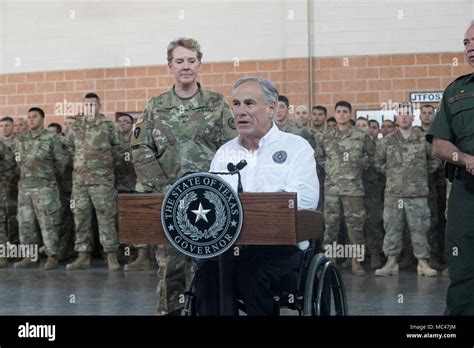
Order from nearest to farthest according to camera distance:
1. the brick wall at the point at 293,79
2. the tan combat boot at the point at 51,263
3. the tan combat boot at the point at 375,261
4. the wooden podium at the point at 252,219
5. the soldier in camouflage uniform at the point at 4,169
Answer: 1. the wooden podium at the point at 252,219
2. the tan combat boot at the point at 375,261
3. the tan combat boot at the point at 51,263
4. the soldier in camouflage uniform at the point at 4,169
5. the brick wall at the point at 293,79

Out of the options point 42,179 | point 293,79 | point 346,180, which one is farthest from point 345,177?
point 42,179

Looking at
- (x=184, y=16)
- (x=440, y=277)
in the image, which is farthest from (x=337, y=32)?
(x=440, y=277)

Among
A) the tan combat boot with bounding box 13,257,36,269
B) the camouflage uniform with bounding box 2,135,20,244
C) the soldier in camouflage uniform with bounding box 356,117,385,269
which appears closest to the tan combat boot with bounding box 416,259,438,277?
the soldier in camouflage uniform with bounding box 356,117,385,269

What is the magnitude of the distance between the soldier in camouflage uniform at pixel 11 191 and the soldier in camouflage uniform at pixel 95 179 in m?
1.02

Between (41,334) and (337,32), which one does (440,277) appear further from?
(41,334)

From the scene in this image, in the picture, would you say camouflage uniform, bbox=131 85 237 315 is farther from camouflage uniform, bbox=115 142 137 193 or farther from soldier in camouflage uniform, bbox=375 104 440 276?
camouflage uniform, bbox=115 142 137 193

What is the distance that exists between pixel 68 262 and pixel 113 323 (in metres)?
5.45

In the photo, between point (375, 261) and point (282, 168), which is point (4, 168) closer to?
point (375, 261)

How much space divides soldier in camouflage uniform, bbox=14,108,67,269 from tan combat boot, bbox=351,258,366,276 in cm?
277

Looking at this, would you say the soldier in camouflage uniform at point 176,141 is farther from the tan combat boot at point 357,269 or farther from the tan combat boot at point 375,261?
the tan combat boot at point 375,261

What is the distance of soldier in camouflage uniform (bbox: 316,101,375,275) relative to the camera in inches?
322

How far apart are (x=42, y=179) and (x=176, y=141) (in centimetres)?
425

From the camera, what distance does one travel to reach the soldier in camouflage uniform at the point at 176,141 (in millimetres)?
4672

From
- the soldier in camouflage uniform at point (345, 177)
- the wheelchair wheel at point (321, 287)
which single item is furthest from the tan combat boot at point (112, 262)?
the wheelchair wheel at point (321, 287)
